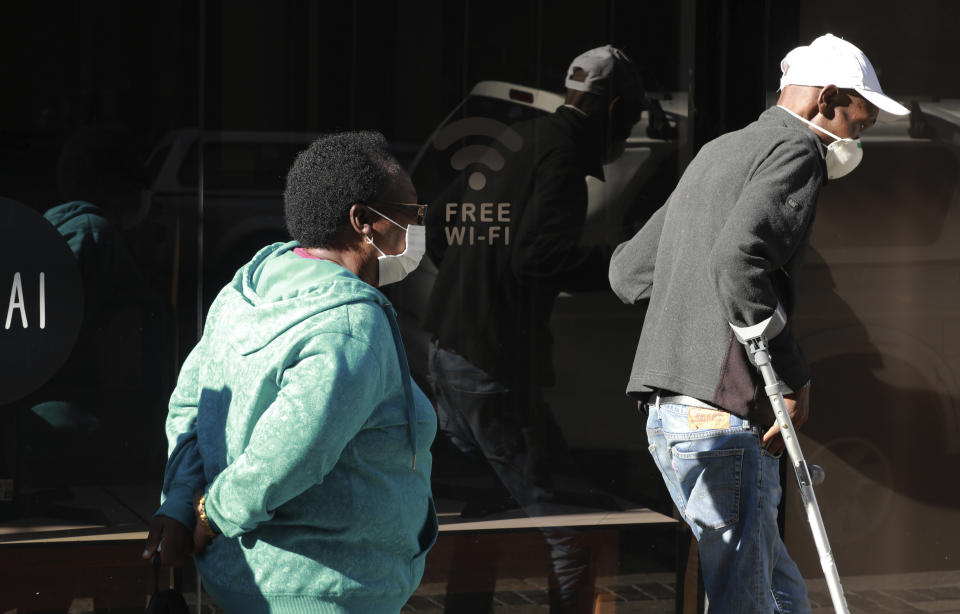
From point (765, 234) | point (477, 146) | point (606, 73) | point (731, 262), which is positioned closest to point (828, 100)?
point (765, 234)

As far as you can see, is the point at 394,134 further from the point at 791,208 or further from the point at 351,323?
the point at 351,323

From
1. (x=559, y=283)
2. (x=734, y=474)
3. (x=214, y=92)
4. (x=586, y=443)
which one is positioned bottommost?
(x=586, y=443)

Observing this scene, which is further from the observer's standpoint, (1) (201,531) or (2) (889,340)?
(2) (889,340)

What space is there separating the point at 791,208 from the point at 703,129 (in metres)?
1.61

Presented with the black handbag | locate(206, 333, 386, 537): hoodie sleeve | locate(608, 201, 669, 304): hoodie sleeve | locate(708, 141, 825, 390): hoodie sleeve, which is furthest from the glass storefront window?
locate(206, 333, 386, 537): hoodie sleeve

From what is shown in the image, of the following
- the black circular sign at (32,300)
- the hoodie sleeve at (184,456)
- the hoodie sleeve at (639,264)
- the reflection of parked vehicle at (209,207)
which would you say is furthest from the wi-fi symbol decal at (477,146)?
the hoodie sleeve at (184,456)

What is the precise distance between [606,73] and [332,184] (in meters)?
2.39

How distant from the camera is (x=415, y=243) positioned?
2574 millimetres

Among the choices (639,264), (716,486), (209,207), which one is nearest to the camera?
(716,486)

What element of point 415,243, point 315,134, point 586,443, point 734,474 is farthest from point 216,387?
point 586,443

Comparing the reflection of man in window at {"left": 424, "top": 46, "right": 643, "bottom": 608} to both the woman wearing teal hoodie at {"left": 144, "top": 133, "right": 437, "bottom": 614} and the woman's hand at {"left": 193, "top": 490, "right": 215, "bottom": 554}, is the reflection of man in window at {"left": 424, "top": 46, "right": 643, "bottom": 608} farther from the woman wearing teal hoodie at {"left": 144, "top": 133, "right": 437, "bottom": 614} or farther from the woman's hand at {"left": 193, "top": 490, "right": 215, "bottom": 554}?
the woman's hand at {"left": 193, "top": 490, "right": 215, "bottom": 554}

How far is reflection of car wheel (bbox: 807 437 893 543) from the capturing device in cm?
481

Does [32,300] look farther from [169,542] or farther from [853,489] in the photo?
[853,489]

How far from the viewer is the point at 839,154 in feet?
10.7
